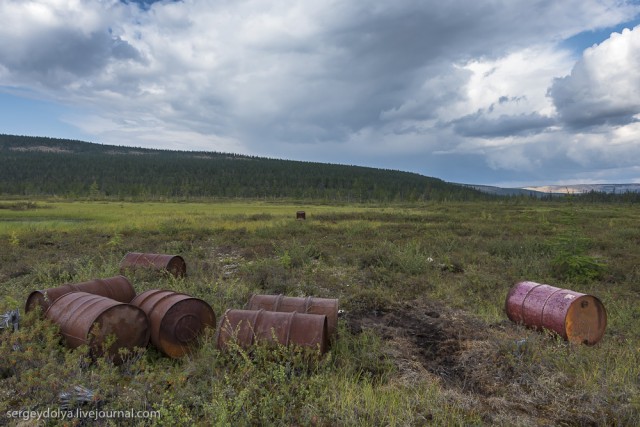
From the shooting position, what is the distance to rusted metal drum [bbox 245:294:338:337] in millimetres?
5702

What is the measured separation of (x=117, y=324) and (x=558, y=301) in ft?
21.3

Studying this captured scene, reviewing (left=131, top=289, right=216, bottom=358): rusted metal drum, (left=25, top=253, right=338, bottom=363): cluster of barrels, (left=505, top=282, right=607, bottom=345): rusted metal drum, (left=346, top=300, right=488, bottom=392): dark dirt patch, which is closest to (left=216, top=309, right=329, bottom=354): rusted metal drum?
(left=25, top=253, right=338, bottom=363): cluster of barrels

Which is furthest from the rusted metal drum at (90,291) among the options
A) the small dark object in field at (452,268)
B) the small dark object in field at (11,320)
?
the small dark object in field at (452,268)

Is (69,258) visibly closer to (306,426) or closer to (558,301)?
(306,426)

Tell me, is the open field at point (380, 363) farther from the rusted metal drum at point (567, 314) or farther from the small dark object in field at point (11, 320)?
the rusted metal drum at point (567, 314)

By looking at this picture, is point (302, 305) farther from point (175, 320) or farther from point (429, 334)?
point (429, 334)

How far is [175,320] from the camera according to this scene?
199 inches

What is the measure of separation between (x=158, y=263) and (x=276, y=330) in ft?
18.9

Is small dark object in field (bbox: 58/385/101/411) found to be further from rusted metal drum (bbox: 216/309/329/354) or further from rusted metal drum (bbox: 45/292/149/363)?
rusted metal drum (bbox: 216/309/329/354)

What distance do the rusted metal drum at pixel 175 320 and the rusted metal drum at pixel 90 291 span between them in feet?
3.56

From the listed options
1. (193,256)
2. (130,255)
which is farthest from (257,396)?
(193,256)

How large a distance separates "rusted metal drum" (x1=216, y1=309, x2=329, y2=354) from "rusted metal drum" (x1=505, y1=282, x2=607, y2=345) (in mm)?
3689

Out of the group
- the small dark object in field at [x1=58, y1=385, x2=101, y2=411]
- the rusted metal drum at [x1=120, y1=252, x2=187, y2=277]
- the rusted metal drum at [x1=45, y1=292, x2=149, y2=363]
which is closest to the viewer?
the small dark object in field at [x1=58, y1=385, x2=101, y2=411]

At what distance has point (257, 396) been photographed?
404 cm
